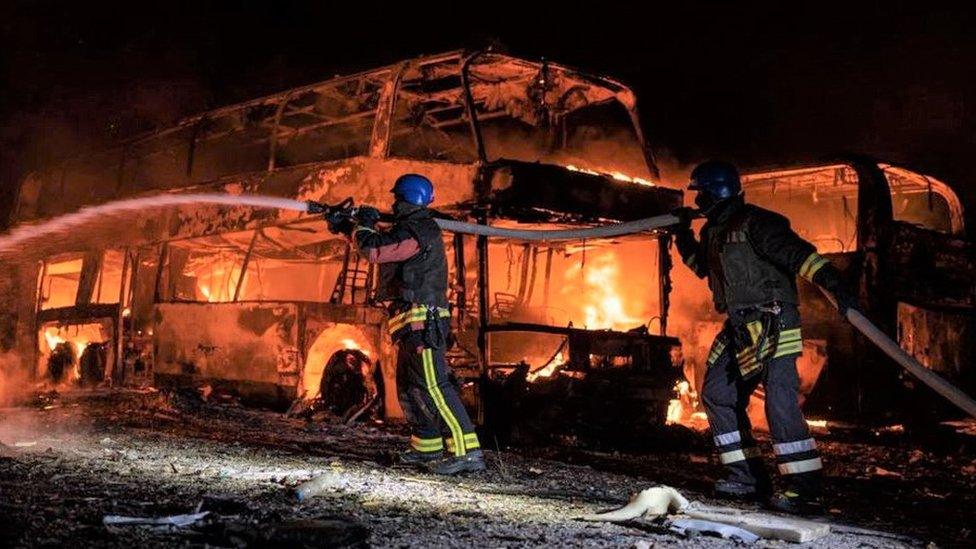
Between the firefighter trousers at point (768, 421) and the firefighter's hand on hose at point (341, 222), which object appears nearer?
the firefighter trousers at point (768, 421)

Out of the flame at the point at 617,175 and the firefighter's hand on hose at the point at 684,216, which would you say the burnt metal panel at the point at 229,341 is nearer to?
the flame at the point at 617,175

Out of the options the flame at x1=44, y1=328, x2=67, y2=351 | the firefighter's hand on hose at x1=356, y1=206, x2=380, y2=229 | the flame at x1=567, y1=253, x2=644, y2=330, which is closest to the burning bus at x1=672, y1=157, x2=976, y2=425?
the flame at x1=567, y1=253, x2=644, y2=330

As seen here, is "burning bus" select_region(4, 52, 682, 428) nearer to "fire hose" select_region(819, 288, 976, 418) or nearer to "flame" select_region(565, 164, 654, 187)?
"flame" select_region(565, 164, 654, 187)

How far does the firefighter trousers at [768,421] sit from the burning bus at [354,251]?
279 cm

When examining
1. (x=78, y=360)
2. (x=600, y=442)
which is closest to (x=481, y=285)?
(x=600, y=442)

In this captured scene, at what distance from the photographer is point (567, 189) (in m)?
8.11

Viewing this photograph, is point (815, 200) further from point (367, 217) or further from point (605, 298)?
point (367, 217)

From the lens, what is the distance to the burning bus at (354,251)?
7973 millimetres

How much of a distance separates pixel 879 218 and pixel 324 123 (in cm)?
624

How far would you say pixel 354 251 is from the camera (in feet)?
28.5

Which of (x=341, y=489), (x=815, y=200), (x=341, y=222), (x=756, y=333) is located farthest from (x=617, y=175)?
(x=341, y=489)

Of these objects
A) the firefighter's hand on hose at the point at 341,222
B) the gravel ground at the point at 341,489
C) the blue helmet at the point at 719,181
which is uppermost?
the blue helmet at the point at 719,181

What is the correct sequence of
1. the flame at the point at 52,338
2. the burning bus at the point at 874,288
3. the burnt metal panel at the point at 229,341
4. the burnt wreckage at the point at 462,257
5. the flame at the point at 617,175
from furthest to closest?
the flame at the point at 52,338 < the burning bus at the point at 874,288 < the burnt metal panel at the point at 229,341 < the flame at the point at 617,175 < the burnt wreckage at the point at 462,257

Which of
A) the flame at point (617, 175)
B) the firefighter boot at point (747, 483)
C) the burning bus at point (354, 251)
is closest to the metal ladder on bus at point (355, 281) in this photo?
the burning bus at point (354, 251)
